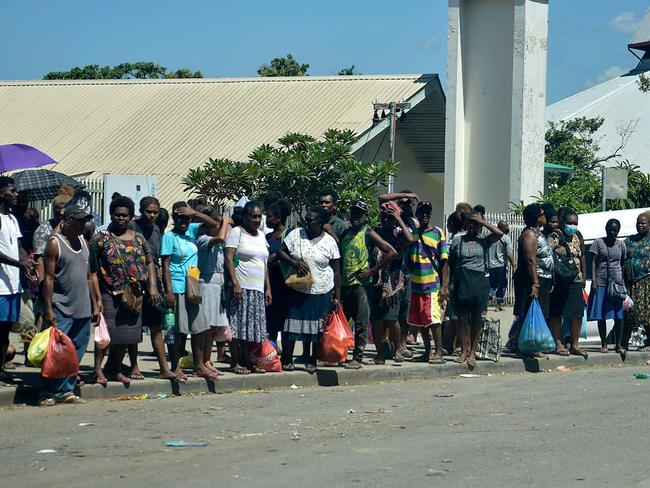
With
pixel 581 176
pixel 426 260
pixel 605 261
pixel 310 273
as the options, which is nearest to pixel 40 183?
pixel 310 273

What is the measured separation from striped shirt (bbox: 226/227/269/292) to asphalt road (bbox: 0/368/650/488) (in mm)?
1162

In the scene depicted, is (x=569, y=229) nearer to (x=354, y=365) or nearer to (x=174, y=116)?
(x=354, y=365)

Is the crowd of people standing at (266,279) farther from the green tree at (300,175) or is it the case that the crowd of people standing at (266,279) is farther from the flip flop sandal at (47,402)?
the green tree at (300,175)

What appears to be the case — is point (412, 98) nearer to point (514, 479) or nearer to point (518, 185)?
point (518, 185)

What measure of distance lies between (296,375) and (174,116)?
24.9 meters

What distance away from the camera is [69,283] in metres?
10.6

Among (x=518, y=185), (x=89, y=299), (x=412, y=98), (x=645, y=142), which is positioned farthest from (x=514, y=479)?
(x=645, y=142)

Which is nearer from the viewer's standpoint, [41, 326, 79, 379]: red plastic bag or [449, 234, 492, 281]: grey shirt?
[41, 326, 79, 379]: red plastic bag

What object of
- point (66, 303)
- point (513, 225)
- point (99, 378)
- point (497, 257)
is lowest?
point (99, 378)

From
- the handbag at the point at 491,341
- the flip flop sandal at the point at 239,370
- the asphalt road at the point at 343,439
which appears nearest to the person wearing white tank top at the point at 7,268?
the asphalt road at the point at 343,439

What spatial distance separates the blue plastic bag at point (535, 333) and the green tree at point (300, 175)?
1187cm

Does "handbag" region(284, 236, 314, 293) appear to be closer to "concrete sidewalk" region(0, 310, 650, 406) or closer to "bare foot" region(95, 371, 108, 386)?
"concrete sidewalk" region(0, 310, 650, 406)

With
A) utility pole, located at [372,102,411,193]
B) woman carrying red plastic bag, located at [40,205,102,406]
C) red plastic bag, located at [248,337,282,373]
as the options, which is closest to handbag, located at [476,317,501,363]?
red plastic bag, located at [248,337,282,373]

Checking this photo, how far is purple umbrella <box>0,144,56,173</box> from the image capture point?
1538 centimetres
